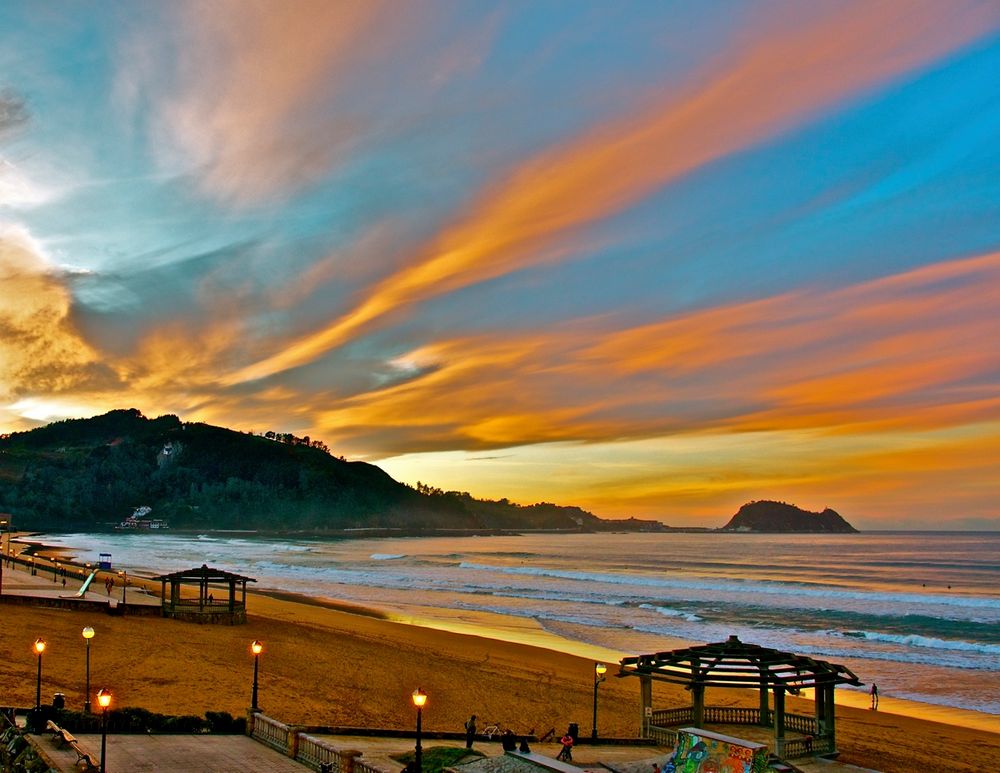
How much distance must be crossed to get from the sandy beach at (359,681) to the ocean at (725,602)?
265 inches

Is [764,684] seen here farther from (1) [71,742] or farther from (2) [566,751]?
(1) [71,742]

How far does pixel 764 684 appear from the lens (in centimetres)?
1802

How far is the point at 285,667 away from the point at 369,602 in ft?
90.3

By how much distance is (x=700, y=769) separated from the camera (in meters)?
11.7

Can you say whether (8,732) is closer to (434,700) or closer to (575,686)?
(434,700)

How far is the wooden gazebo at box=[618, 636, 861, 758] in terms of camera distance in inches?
703

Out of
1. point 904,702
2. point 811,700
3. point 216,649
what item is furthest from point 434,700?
point 904,702

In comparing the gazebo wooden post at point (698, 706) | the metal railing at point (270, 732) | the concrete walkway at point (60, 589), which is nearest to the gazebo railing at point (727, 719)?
the gazebo wooden post at point (698, 706)

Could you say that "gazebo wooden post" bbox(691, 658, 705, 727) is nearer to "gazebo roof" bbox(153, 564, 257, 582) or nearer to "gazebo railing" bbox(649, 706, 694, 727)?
"gazebo railing" bbox(649, 706, 694, 727)

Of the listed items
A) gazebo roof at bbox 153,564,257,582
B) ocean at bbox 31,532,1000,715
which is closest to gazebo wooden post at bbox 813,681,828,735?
ocean at bbox 31,532,1000,715

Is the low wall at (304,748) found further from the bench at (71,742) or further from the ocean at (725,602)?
the ocean at (725,602)

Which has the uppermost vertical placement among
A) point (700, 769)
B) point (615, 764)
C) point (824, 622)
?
point (700, 769)

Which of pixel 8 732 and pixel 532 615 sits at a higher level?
pixel 8 732

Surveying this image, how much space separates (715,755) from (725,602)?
53.2 m
